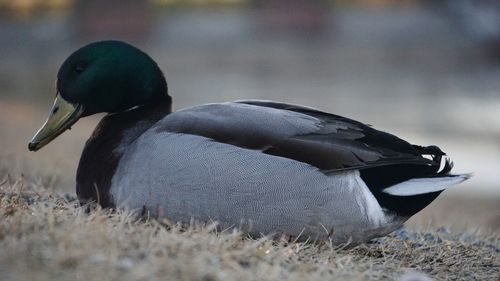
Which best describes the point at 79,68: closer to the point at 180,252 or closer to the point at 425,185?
the point at 180,252

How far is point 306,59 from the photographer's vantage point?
20.5 meters

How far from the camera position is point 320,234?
13.2ft

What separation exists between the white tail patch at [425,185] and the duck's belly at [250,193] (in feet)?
0.49

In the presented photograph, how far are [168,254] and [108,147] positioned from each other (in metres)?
1.18

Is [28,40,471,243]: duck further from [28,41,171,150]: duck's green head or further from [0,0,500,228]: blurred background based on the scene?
[0,0,500,228]: blurred background

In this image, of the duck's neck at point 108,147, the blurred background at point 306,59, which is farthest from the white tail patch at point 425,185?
the blurred background at point 306,59

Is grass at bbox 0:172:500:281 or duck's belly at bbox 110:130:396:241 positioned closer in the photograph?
grass at bbox 0:172:500:281

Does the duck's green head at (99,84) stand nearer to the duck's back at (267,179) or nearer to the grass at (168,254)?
the grass at (168,254)

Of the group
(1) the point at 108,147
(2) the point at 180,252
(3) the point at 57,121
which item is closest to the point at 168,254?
(2) the point at 180,252

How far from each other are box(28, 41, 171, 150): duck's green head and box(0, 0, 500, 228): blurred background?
149 inches

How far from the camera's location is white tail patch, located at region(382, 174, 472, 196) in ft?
13.2


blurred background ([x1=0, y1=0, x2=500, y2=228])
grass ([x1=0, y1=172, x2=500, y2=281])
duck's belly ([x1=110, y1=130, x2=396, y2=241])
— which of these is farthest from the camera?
blurred background ([x1=0, y1=0, x2=500, y2=228])

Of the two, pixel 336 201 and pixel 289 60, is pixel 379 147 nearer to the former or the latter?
pixel 336 201

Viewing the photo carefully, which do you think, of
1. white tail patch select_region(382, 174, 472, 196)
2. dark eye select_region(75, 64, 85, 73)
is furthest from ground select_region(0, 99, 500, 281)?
dark eye select_region(75, 64, 85, 73)
